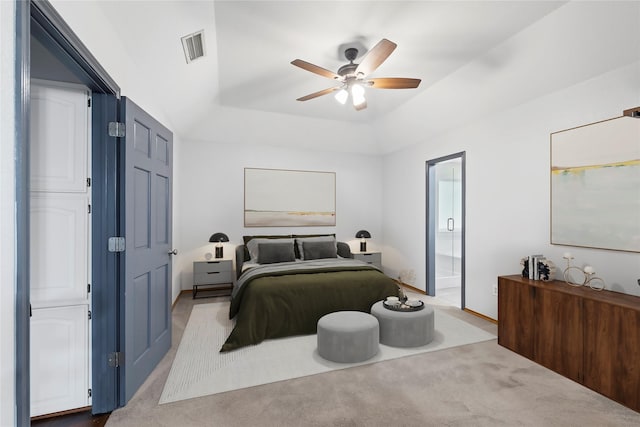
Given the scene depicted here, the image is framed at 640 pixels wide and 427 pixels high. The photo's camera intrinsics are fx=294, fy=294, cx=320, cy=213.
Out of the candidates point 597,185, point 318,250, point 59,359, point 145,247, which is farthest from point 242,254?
point 597,185

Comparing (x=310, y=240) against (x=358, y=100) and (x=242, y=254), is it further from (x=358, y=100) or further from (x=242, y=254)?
(x=358, y=100)

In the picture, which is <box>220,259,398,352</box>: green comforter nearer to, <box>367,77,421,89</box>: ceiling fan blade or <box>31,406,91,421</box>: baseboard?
<box>31,406,91,421</box>: baseboard

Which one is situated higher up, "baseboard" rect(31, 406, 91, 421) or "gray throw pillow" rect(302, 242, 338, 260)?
"gray throw pillow" rect(302, 242, 338, 260)

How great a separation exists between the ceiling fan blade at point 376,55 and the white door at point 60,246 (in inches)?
81.4

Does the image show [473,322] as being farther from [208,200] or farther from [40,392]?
[208,200]

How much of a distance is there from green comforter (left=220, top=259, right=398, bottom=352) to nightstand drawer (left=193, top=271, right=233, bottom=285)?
3.82 ft

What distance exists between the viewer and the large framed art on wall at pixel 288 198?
531cm

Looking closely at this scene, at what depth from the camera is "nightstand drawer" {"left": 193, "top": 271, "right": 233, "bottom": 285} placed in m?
4.56

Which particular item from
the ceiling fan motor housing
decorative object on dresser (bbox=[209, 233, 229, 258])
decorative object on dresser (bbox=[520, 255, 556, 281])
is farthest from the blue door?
decorative object on dresser (bbox=[520, 255, 556, 281])

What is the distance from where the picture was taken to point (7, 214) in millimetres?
Answer: 1000

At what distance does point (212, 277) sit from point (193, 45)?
326cm

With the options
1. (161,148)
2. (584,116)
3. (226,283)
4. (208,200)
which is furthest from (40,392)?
(584,116)

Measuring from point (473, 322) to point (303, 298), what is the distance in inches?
84.2

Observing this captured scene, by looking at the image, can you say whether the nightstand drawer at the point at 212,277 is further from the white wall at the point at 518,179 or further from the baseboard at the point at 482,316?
the baseboard at the point at 482,316
